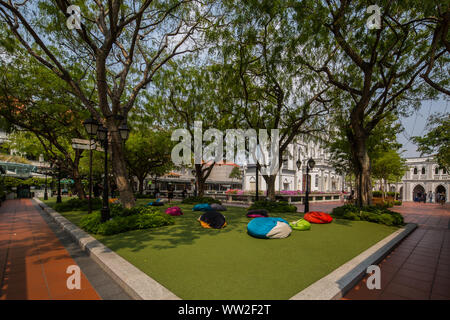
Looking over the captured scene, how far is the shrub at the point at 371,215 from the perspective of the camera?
9.79 meters

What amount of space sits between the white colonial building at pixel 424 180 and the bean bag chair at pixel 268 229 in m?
50.0

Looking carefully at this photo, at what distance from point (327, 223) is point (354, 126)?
530 cm

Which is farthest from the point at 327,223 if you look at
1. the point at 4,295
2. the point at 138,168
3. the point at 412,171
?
the point at 412,171

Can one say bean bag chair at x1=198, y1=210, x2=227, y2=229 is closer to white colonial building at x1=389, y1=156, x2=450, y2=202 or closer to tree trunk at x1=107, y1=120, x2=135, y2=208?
tree trunk at x1=107, y1=120, x2=135, y2=208

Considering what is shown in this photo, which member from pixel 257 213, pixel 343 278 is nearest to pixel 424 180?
pixel 257 213

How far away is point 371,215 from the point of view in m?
10.4

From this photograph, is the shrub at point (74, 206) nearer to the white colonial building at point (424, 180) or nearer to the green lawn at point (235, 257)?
the green lawn at point (235, 257)

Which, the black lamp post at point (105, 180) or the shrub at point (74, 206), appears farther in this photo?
the shrub at point (74, 206)

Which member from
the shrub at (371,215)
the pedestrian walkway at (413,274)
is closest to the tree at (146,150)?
the shrub at (371,215)

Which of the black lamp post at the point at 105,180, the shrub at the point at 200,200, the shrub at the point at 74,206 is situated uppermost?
the black lamp post at the point at 105,180

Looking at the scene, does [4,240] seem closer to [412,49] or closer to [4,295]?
[4,295]

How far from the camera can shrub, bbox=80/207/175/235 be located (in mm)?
7324

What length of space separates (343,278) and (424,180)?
5964 centimetres

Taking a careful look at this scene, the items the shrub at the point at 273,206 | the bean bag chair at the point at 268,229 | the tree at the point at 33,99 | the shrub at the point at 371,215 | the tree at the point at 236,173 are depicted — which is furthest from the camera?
the tree at the point at 236,173
